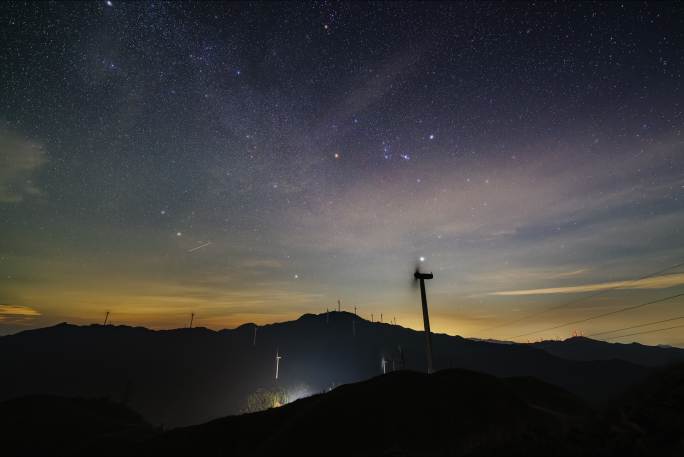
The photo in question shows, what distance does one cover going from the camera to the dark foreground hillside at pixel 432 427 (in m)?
11.2

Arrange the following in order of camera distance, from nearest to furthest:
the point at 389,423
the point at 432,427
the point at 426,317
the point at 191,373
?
the point at 432,427
the point at 389,423
the point at 426,317
the point at 191,373

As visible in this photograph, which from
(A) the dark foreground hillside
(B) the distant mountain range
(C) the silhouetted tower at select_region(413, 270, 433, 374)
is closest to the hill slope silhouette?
(A) the dark foreground hillside

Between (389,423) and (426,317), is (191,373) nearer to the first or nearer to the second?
(426,317)

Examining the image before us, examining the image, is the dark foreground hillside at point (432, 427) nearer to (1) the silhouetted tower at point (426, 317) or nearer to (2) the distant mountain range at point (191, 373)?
(1) the silhouetted tower at point (426, 317)

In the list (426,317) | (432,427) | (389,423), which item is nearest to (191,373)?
(426,317)

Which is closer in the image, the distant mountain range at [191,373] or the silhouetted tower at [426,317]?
→ the silhouetted tower at [426,317]

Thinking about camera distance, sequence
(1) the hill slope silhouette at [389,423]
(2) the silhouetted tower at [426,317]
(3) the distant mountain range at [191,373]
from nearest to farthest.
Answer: (1) the hill slope silhouette at [389,423] < (2) the silhouetted tower at [426,317] < (3) the distant mountain range at [191,373]

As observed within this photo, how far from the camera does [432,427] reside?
21.1 metres

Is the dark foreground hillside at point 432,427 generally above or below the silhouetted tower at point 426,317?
below

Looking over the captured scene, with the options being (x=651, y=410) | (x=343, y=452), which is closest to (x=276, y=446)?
(x=343, y=452)

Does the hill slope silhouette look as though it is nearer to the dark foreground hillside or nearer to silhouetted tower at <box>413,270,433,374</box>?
the dark foreground hillside

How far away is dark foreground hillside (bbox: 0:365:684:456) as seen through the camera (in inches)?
441

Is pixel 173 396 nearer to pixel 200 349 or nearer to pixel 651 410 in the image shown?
pixel 200 349

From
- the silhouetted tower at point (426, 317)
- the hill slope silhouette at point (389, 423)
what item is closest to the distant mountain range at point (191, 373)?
Result: the silhouetted tower at point (426, 317)
